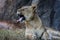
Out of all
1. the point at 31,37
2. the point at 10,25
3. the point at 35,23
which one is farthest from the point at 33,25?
the point at 10,25

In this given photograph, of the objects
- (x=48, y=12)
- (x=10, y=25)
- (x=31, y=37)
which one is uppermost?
(x=48, y=12)

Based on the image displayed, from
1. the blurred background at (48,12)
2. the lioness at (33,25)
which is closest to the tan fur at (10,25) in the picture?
the blurred background at (48,12)

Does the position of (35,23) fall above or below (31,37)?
above

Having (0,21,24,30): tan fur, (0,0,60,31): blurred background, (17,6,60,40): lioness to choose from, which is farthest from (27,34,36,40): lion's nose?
(0,0,60,31): blurred background

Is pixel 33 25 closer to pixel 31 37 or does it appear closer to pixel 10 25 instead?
pixel 31 37

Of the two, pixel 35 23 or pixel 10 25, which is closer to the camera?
pixel 35 23

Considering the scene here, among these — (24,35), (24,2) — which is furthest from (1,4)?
(24,35)

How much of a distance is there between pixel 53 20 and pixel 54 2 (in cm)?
49

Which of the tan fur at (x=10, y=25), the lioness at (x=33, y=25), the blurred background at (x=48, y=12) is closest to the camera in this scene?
the lioness at (x=33, y=25)

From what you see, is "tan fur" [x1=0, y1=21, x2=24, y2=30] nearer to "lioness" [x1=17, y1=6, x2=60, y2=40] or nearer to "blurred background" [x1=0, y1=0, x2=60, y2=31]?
"blurred background" [x1=0, y1=0, x2=60, y2=31]

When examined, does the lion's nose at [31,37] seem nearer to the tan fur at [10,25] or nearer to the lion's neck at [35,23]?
the lion's neck at [35,23]

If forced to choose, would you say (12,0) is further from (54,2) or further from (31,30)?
(31,30)

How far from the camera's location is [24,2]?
21.6ft

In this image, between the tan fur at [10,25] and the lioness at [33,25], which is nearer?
the lioness at [33,25]
